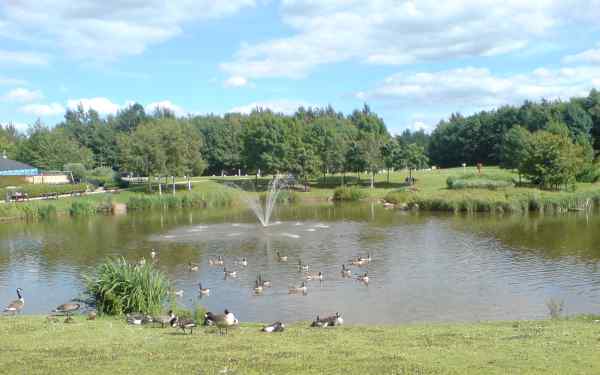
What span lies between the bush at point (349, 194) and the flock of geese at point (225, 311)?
43704 mm

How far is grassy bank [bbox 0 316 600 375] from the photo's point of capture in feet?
45.3

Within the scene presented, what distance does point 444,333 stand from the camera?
18.0 meters

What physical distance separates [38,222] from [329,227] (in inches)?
1273

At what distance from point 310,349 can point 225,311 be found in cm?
467

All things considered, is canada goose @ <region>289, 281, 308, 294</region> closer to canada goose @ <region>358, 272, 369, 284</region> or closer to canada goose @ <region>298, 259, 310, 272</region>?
canada goose @ <region>358, 272, 369, 284</region>

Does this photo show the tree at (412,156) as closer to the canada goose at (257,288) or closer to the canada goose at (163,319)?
the canada goose at (257,288)

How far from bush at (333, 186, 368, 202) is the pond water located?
1786 centimetres

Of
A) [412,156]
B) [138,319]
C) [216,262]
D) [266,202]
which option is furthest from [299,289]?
[412,156]

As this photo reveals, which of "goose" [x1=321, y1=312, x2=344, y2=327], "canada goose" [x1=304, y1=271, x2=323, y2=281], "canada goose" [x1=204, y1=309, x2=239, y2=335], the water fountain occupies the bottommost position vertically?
"canada goose" [x1=304, y1=271, x2=323, y2=281]

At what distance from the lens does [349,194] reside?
272 ft

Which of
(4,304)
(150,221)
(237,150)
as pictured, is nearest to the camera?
(4,304)

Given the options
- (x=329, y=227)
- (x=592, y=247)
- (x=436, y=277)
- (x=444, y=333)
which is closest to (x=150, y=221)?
(x=329, y=227)

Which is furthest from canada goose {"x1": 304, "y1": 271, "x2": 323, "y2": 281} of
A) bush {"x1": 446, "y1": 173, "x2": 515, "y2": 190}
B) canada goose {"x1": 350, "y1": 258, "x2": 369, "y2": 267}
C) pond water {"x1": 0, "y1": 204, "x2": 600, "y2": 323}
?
bush {"x1": 446, "y1": 173, "x2": 515, "y2": 190}

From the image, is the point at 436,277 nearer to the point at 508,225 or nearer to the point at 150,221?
the point at 508,225
